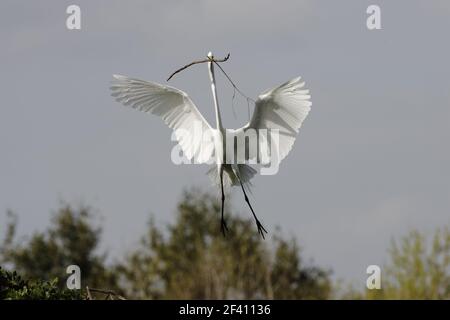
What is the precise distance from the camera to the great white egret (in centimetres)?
758

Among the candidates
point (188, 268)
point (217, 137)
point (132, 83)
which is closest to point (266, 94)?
point (217, 137)

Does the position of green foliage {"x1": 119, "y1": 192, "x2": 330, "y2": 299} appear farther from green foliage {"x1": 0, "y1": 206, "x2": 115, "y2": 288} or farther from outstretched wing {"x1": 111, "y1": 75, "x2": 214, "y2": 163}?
outstretched wing {"x1": 111, "y1": 75, "x2": 214, "y2": 163}

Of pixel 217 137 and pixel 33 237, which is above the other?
pixel 217 137

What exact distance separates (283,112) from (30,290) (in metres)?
2.75

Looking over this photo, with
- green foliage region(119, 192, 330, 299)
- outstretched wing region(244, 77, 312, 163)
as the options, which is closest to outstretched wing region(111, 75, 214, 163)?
outstretched wing region(244, 77, 312, 163)

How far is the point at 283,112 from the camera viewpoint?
305 inches

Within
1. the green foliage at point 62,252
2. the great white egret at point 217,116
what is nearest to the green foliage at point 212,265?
the green foliage at point 62,252

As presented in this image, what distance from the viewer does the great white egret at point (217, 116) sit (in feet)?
24.9

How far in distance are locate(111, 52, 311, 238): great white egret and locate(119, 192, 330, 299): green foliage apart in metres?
15.9

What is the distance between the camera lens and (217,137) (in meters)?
7.50

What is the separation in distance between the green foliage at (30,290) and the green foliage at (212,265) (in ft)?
57.9

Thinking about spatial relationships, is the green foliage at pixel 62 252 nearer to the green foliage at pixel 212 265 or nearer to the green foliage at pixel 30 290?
the green foliage at pixel 212 265
